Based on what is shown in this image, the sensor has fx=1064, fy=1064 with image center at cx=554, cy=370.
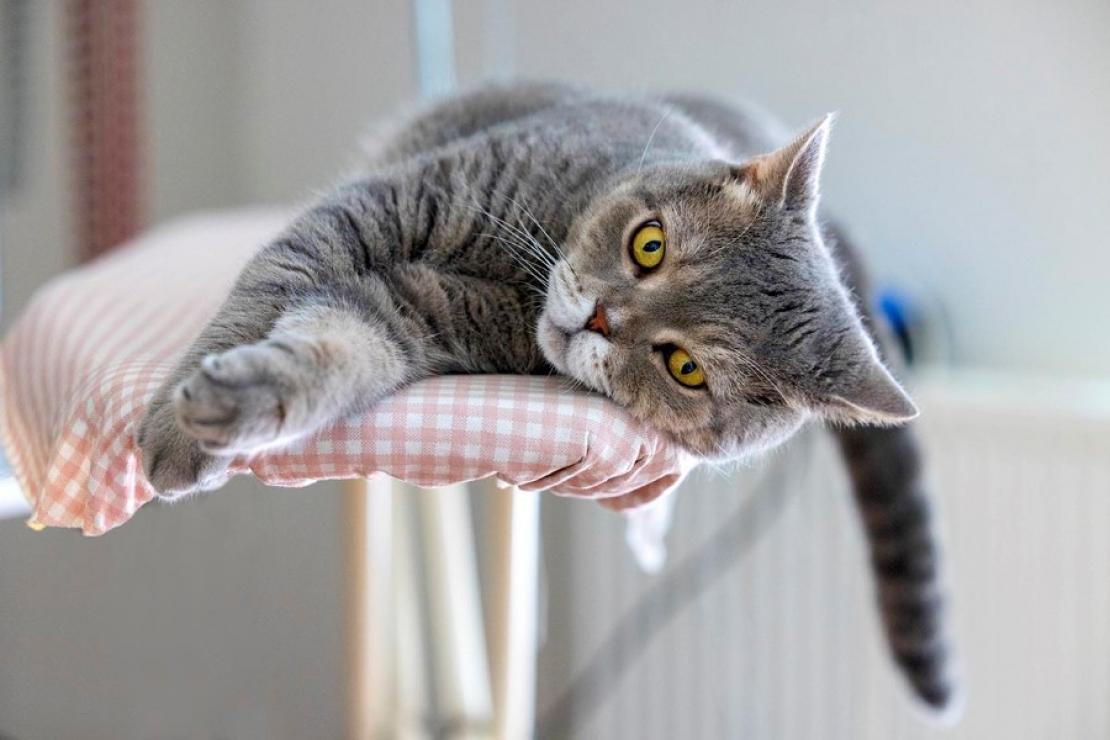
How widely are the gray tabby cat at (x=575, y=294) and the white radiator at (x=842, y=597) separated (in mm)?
883

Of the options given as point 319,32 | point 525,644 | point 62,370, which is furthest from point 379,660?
point 319,32

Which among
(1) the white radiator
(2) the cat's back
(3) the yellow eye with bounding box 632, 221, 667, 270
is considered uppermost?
(2) the cat's back

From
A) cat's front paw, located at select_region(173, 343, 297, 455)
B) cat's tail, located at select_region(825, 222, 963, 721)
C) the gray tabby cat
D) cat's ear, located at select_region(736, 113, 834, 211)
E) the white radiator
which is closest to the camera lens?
cat's front paw, located at select_region(173, 343, 297, 455)

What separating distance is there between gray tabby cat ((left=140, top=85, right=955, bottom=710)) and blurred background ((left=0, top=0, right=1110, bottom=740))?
2.14 feet

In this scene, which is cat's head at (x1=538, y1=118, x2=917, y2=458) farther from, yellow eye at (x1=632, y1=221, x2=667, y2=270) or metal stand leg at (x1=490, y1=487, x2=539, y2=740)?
metal stand leg at (x1=490, y1=487, x2=539, y2=740)

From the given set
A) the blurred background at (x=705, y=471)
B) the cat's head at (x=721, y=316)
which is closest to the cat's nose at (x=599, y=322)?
the cat's head at (x=721, y=316)

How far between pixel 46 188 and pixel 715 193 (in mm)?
1987

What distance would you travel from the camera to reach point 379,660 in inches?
53.2

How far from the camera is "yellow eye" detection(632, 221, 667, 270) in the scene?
0.99m

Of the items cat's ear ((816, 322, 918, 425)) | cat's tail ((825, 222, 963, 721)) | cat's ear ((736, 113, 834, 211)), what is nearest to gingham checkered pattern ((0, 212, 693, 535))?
cat's ear ((816, 322, 918, 425))

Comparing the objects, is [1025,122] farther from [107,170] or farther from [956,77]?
[107,170]

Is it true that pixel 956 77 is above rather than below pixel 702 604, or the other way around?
above

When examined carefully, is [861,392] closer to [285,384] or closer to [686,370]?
[686,370]

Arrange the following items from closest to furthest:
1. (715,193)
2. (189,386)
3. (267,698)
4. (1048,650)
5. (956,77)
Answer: (189,386) < (715,193) < (1048,650) < (956,77) < (267,698)
